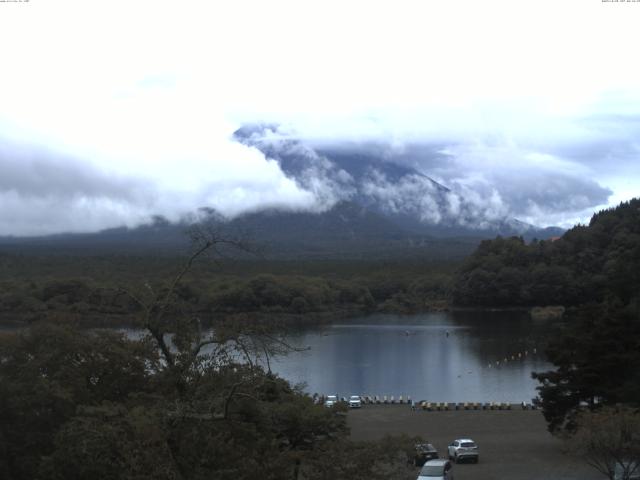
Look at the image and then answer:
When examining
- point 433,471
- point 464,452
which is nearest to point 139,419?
point 433,471

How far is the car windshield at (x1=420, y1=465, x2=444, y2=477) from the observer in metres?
12.9

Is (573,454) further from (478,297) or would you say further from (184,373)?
(478,297)

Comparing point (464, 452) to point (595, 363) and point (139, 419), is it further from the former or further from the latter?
point (139, 419)

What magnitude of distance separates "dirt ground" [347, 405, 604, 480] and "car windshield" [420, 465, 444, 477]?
6.72 ft

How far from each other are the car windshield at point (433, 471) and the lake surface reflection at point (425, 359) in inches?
417

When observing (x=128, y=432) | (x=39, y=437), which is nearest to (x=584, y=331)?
(x=39, y=437)

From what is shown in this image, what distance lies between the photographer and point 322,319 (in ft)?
203

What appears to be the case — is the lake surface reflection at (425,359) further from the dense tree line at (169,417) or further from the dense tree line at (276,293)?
the dense tree line at (169,417)

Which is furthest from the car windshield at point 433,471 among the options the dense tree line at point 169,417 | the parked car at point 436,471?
the dense tree line at point 169,417

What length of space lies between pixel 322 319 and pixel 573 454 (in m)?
50.3

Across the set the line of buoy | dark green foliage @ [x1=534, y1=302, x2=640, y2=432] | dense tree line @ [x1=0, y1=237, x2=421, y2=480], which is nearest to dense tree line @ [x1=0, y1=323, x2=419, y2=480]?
dense tree line @ [x1=0, y1=237, x2=421, y2=480]

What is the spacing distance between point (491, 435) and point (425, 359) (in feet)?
68.1

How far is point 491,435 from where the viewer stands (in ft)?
64.4

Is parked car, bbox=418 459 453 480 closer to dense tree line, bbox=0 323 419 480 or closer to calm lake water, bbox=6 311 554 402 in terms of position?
dense tree line, bbox=0 323 419 480
